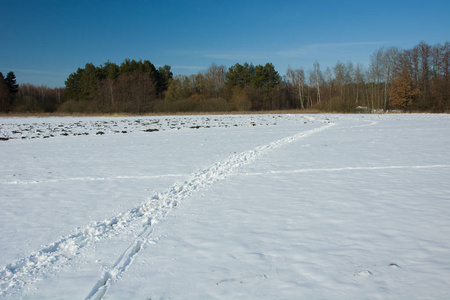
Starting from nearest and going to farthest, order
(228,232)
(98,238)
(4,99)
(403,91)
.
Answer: (98,238) → (228,232) → (403,91) → (4,99)

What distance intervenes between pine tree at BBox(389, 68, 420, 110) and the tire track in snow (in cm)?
4980

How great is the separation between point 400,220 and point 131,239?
387 cm

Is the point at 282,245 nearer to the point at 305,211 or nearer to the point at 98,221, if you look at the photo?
the point at 305,211

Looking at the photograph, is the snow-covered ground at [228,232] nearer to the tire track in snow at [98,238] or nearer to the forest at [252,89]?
the tire track in snow at [98,238]

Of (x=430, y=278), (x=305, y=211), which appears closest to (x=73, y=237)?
(x=305, y=211)

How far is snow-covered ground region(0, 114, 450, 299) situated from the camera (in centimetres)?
315

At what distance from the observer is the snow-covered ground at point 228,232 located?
315 cm

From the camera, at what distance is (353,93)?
65.4m

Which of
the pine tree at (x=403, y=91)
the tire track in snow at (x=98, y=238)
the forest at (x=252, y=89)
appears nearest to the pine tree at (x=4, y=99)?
the forest at (x=252, y=89)

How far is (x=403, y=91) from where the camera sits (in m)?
47.9

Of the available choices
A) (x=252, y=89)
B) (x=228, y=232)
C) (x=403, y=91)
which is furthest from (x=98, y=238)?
(x=252, y=89)

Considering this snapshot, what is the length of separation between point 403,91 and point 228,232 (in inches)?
2040

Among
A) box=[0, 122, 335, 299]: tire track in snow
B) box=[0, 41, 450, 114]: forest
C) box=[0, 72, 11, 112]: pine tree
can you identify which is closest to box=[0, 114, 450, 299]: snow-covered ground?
box=[0, 122, 335, 299]: tire track in snow

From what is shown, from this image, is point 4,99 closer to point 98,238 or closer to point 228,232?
point 98,238
